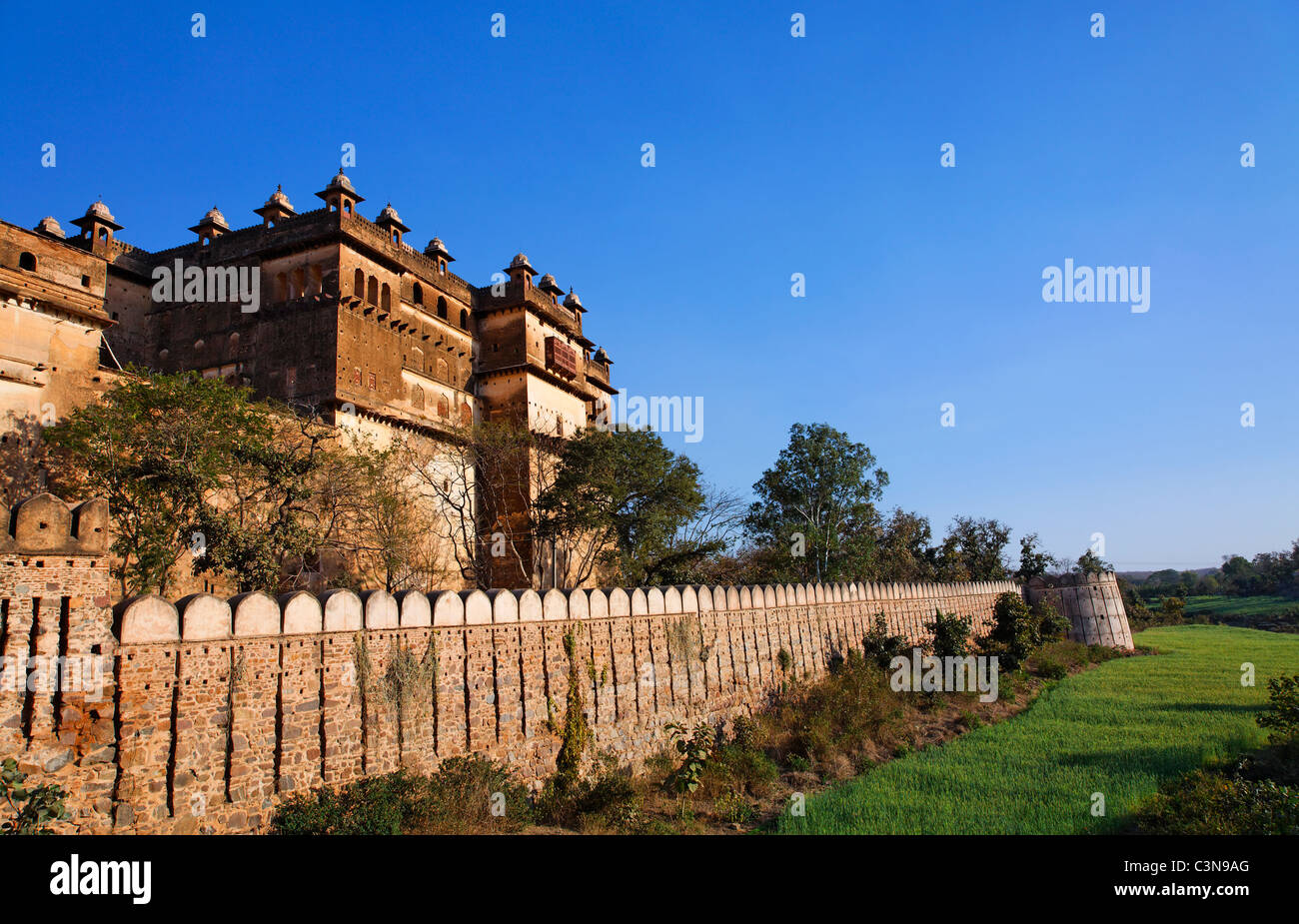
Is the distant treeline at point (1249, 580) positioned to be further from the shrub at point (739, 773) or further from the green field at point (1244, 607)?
the shrub at point (739, 773)

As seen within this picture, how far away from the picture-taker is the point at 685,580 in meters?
24.6

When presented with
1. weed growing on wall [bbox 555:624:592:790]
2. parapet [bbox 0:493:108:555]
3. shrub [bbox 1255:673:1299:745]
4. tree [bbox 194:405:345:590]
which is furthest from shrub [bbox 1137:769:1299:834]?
tree [bbox 194:405:345:590]

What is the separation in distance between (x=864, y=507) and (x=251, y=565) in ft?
75.6

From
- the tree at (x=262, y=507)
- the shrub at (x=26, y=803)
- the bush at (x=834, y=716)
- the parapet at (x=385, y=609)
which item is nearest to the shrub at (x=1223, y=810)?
the bush at (x=834, y=716)

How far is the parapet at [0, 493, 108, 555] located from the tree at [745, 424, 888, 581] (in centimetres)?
2514

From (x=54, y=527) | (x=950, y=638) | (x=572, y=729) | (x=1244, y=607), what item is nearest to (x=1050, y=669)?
Result: (x=950, y=638)

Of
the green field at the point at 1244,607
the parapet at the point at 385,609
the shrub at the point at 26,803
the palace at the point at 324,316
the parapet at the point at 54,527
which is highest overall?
the palace at the point at 324,316

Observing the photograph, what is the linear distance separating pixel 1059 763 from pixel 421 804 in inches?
394

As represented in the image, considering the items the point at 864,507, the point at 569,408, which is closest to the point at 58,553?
the point at 864,507

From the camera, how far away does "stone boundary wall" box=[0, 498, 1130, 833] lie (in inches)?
242

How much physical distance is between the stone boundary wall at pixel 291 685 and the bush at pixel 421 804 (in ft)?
0.56

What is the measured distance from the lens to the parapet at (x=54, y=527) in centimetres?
601
